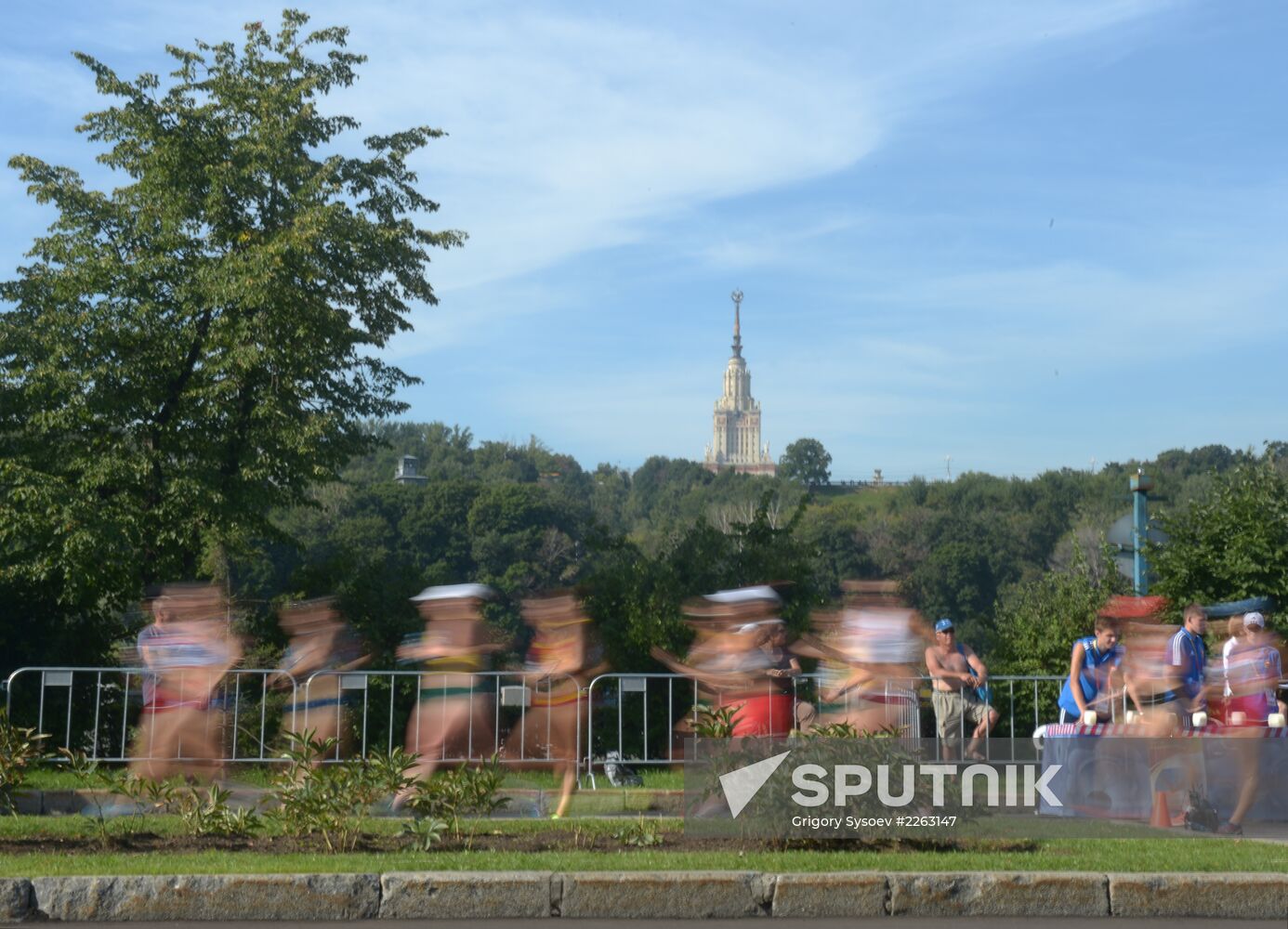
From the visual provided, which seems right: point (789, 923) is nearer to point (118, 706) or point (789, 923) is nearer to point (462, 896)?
point (462, 896)

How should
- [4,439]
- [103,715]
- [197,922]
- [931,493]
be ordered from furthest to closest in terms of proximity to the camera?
1. [931,493]
2. [4,439]
3. [103,715]
4. [197,922]

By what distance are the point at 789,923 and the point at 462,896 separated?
154 cm

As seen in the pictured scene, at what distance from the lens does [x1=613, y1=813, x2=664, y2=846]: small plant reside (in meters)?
7.61

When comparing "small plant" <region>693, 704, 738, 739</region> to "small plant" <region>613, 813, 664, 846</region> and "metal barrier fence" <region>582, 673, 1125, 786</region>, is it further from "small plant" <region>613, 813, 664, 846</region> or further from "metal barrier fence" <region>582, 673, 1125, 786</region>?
"small plant" <region>613, 813, 664, 846</region>

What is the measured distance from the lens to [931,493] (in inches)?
4860

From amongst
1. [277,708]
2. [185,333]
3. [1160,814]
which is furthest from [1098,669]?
[185,333]

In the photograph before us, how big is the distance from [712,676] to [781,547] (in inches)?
288

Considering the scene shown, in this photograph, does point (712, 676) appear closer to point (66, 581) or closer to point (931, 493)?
point (66, 581)

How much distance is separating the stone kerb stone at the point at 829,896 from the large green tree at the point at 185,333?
36.7ft

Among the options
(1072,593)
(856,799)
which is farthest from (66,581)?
(1072,593)

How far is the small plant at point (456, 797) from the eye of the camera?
7.73 meters

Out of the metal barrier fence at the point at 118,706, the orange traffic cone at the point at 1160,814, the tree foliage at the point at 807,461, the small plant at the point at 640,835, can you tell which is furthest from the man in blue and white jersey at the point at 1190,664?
the tree foliage at the point at 807,461

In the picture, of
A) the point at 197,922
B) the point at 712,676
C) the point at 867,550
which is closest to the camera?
the point at 197,922

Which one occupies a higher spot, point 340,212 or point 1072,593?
point 340,212
